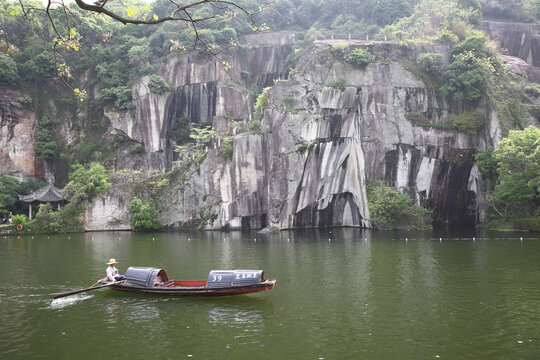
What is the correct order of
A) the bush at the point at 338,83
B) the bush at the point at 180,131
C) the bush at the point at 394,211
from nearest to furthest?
the bush at the point at 394,211 < the bush at the point at 338,83 < the bush at the point at 180,131

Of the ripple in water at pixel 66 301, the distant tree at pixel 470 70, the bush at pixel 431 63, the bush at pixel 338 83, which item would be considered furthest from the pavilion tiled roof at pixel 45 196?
the distant tree at pixel 470 70

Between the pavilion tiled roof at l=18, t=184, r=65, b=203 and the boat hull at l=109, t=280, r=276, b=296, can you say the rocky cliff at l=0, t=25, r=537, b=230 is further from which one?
the boat hull at l=109, t=280, r=276, b=296

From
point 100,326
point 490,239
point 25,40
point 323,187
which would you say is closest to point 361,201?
point 323,187

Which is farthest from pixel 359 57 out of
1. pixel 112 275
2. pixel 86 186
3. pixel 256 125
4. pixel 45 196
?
pixel 45 196

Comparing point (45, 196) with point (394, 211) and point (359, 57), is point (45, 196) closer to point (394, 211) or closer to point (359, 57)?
point (359, 57)

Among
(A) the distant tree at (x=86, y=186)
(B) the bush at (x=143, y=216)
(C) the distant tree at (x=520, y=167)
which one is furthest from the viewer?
(A) the distant tree at (x=86, y=186)

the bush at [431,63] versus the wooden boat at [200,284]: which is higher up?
the bush at [431,63]

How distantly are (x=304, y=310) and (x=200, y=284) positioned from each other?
394 centimetres

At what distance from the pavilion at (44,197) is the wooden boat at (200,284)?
31.9m

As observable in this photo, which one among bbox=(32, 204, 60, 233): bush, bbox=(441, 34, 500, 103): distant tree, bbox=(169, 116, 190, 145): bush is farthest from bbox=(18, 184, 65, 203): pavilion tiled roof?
bbox=(441, 34, 500, 103): distant tree

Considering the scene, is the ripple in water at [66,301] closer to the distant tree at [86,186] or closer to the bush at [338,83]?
the distant tree at [86,186]

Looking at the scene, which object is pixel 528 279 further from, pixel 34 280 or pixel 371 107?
pixel 371 107

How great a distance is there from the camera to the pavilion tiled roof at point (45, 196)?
41906mm

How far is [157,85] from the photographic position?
47219mm
